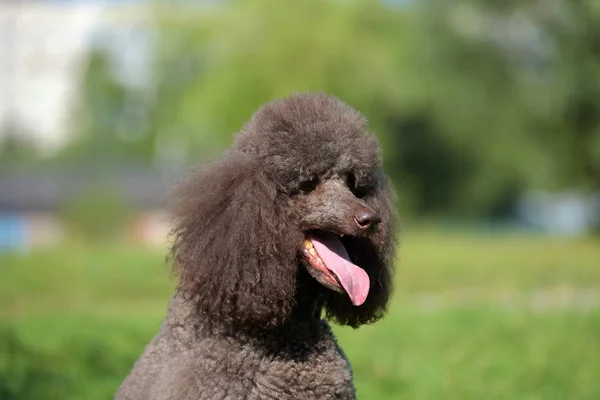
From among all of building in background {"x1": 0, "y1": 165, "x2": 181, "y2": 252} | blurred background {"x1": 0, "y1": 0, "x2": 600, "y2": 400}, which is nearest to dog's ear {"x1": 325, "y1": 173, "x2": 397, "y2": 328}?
blurred background {"x1": 0, "y1": 0, "x2": 600, "y2": 400}

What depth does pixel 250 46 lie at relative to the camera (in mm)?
28531

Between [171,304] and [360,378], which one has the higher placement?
[360,378]

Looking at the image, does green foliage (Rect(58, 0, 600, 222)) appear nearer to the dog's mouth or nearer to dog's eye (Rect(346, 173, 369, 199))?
dog's eye (Rect(346, 173, 369, 199))

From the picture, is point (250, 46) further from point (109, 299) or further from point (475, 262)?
point (109, 299)

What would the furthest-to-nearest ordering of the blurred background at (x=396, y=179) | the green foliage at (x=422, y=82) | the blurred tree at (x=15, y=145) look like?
1. the blurred tree at (x=15, y=145)
2. the green foliage at (x=422, y=82)
3. the blurred background at (x=396, y=179)

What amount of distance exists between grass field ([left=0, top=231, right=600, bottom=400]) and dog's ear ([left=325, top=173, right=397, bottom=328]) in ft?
2.50

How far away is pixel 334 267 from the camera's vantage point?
127 inches

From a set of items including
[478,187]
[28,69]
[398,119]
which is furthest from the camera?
[28,69]

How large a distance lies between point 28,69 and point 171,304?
7460 centimetres

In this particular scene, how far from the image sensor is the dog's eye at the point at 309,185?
331 cm

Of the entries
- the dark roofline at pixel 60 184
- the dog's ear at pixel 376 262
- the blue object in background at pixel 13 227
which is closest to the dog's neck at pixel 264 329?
the dog's ear at pixel 376 262

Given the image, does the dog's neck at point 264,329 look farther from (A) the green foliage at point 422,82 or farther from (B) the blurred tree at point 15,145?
(B) the blurred tree at point 15,145

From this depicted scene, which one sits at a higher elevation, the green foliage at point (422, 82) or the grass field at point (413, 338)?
the green foliage at point (422, 82)

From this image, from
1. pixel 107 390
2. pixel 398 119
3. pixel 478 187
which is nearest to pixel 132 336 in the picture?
pixel 107 390
